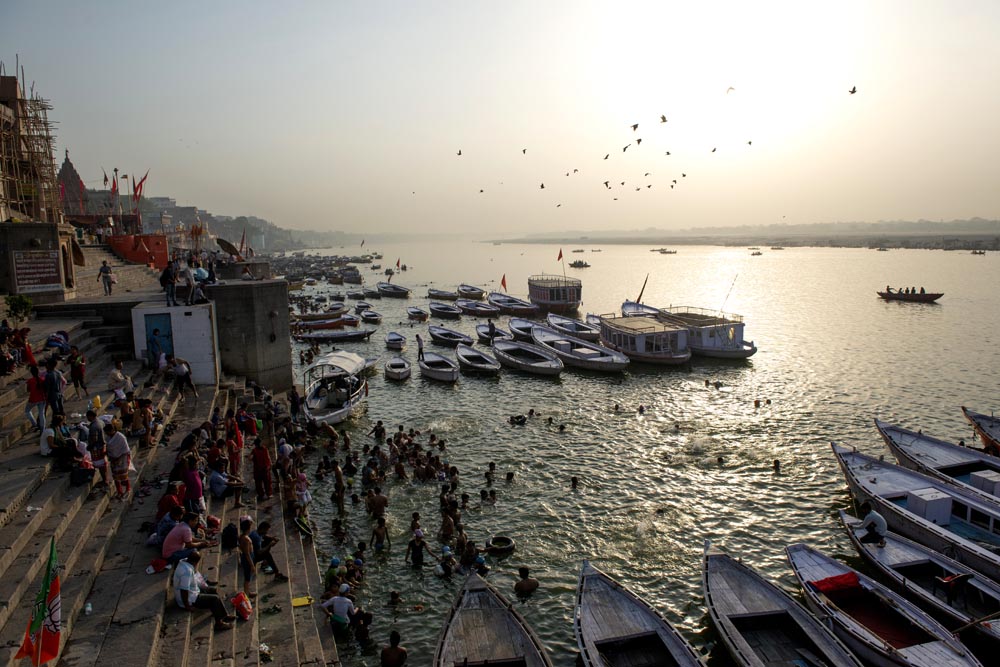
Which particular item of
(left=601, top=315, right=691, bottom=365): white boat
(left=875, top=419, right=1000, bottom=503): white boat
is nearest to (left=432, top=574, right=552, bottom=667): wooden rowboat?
(left=875, top=419, right=1000, bottom=503): white boat

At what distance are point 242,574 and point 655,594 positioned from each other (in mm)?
10878

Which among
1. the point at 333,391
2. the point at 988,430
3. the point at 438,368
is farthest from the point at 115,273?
the point at 988,430

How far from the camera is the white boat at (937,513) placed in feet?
53.1

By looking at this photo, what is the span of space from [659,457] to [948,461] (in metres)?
10.7

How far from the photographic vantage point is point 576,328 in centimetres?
5600

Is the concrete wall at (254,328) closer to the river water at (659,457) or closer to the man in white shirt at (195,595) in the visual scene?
the river water at (659,457)

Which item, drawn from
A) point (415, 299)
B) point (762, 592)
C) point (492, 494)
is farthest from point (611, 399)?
point (415, 299)

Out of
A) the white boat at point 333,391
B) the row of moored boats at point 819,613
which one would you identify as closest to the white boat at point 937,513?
the row of moored boats at point 819,613

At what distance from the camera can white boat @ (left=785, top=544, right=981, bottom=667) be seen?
12203 millimetres

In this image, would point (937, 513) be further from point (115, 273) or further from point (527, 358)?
point (115, 273)

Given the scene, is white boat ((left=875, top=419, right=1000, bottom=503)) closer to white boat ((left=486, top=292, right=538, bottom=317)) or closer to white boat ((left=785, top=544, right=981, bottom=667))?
white boat ((left=785, top=544, right=981, bottom=667))

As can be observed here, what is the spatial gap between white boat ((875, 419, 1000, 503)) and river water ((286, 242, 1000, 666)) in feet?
8.88

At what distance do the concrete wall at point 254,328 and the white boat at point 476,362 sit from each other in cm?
1381

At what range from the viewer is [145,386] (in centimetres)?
2134
